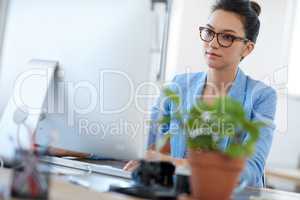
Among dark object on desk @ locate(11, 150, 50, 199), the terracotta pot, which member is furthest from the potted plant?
dark object on desk @ locate(11, 150, 50, 199)

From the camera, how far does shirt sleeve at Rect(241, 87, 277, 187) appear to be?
1441mm

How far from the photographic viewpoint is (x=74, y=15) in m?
1.39

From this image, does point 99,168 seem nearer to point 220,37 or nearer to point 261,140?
point 261,140

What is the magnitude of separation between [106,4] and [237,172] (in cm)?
64

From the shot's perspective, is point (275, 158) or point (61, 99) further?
point (275, 158)

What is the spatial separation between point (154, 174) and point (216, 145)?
228mm

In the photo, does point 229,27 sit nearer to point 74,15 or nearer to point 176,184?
point 74,15

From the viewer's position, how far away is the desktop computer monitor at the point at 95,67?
126 cm

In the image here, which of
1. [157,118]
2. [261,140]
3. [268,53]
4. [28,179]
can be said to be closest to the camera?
[28,179]

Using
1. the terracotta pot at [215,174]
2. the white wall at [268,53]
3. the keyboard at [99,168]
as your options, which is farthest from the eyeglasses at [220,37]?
the white wall at [268,53]

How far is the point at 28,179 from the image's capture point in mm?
879

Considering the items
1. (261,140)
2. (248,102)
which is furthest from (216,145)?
(248,102)

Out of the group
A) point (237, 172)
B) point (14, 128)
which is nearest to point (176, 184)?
point (237, 172)

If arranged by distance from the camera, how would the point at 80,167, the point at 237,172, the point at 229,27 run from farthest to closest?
the point at 229,27 < the point at 80,167 < the point at 237,172
